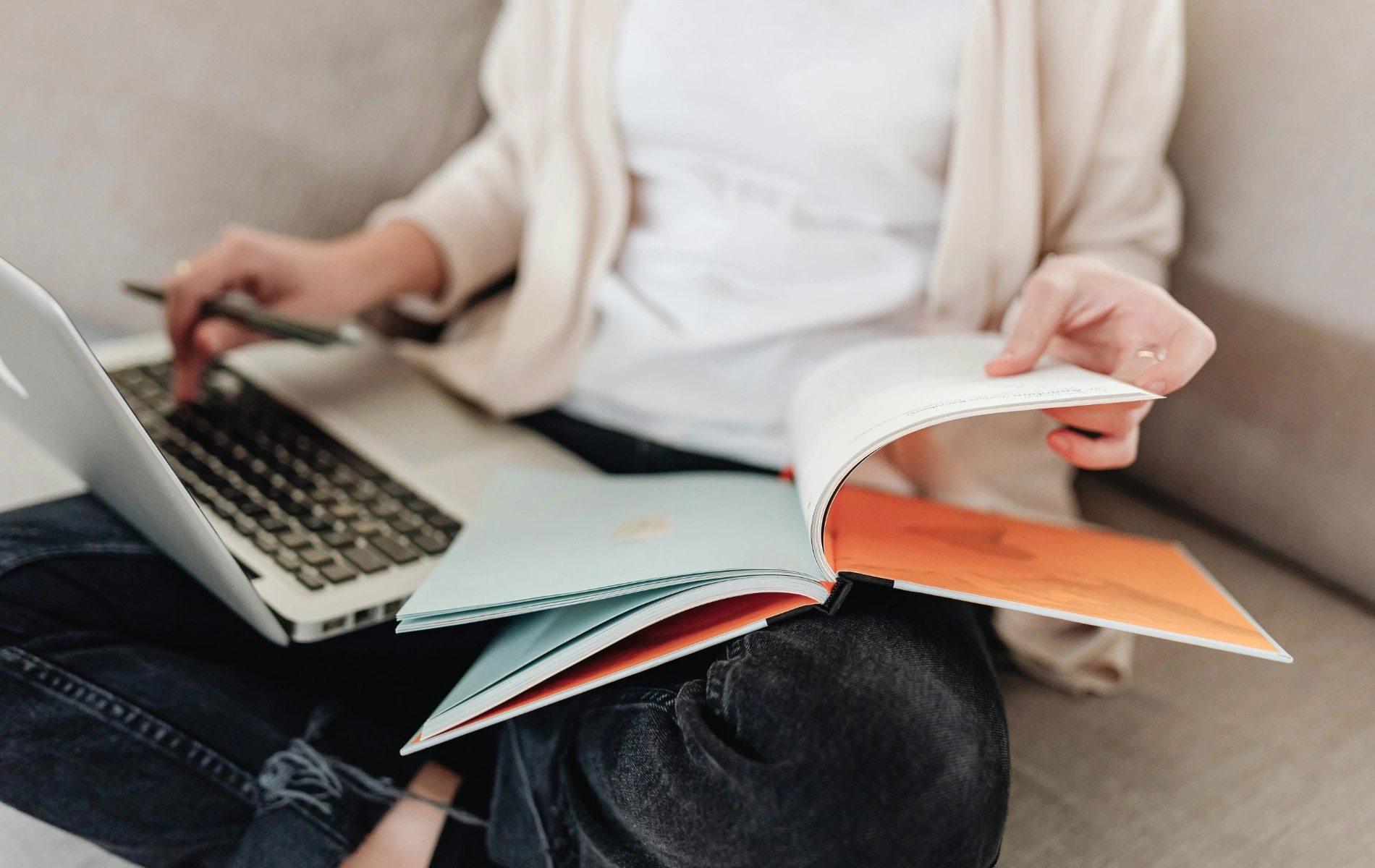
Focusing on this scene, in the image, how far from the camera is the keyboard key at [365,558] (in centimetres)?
54

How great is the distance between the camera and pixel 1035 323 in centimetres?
47

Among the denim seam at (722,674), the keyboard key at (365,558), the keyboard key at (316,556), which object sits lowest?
the keyboard key at (365,558)

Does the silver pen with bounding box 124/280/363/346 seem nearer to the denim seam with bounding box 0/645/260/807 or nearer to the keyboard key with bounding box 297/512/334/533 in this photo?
the keyboard key with bounding box 297/512/334/533

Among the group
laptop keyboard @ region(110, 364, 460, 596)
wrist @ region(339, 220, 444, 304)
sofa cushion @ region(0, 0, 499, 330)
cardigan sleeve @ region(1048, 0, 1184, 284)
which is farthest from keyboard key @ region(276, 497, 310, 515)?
cardigan sleeve @ region(1048, 0, 1184, 284)

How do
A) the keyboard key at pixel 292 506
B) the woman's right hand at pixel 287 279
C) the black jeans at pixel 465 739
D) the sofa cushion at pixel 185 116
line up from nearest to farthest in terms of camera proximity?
the black jeans at pixel 465 739, the keyboard key at pixel 292 506, the woman's right hand at pixel 287 279, the sofa cushion at pixel 185 116

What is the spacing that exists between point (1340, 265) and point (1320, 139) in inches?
3.6

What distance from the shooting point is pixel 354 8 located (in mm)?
843

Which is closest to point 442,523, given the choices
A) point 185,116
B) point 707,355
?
point 707,355

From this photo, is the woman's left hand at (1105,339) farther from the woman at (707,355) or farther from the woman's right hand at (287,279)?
the woman's right hand at (287,279)

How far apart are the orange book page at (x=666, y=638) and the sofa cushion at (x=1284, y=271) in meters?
0.48

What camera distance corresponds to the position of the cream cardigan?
64cm

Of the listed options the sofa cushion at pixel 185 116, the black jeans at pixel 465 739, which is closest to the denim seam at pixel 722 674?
the black jeans at pixel 465 739

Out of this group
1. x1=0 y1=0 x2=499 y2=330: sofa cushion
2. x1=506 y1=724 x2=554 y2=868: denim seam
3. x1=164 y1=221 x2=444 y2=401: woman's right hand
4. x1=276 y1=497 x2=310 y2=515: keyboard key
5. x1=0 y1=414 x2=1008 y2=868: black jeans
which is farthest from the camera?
x1=0 y1=0 x2=499 y2=330: sofa cushion

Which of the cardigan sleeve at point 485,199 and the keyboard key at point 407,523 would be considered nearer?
the keyboard key at point 407,523
